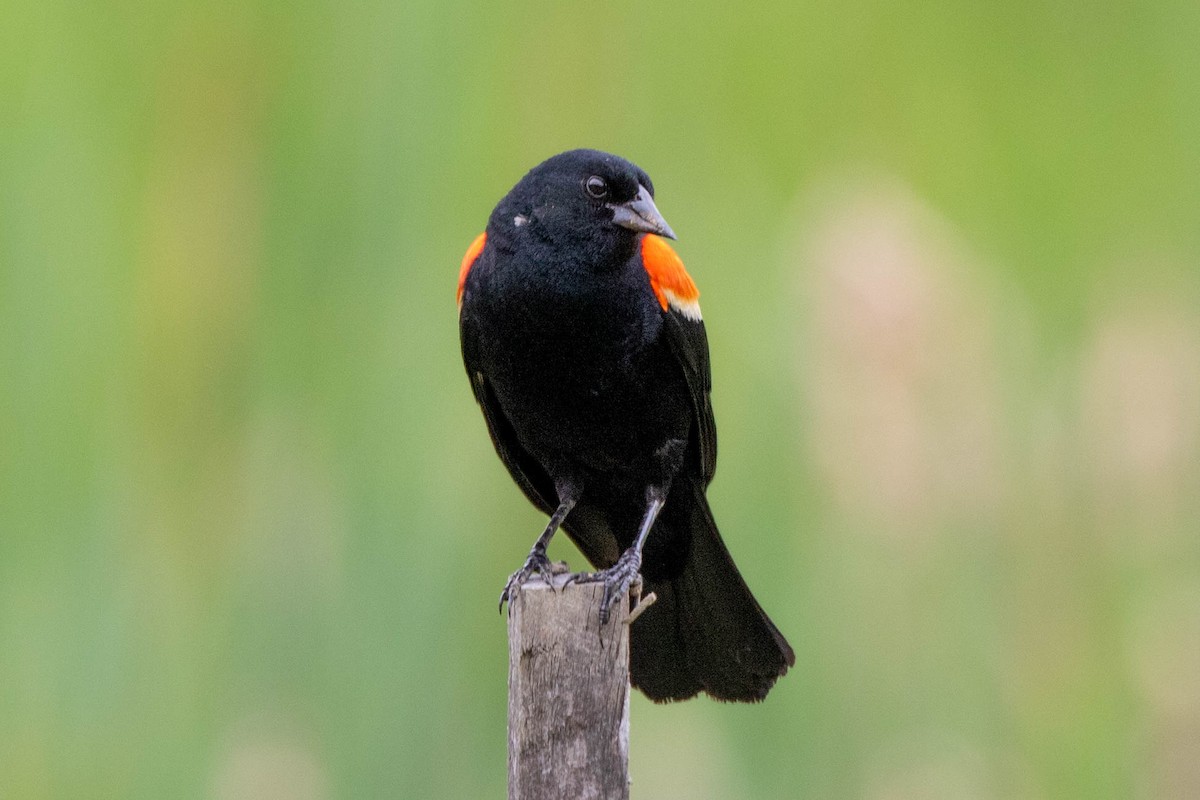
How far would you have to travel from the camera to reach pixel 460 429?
3164 millimetres

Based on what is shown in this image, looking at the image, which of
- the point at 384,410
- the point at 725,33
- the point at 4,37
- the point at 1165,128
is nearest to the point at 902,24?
the point at 725,33

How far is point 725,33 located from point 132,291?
1864 millimetres

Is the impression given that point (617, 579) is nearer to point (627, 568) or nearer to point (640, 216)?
point (627, 568)

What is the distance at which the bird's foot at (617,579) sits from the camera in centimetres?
205

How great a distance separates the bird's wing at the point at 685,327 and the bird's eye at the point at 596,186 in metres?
0.18

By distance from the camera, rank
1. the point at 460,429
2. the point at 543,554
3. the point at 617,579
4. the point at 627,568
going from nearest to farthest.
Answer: the point at 617,579
the point at 627,568
the point at 543,554
the point at 460,429

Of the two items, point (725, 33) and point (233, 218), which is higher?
point (725, 33)

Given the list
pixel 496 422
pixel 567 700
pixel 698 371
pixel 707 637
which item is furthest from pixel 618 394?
pixel 567 700

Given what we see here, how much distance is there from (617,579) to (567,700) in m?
0.57

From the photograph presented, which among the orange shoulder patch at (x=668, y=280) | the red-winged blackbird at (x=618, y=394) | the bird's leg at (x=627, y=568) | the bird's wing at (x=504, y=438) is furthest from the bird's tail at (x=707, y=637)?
the orange shoulder patch at (x=668, y=280)

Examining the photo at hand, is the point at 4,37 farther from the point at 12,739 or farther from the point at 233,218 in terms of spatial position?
the point at 12,739

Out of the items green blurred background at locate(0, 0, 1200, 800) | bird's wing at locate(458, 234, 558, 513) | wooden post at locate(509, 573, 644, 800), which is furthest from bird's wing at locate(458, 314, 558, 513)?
wooden post at locate(509, 573, 644, 800)

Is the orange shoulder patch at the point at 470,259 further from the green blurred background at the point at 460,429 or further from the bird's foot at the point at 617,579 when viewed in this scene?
the bird's foot at the point at 617,579

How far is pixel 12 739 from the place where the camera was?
2996mm
